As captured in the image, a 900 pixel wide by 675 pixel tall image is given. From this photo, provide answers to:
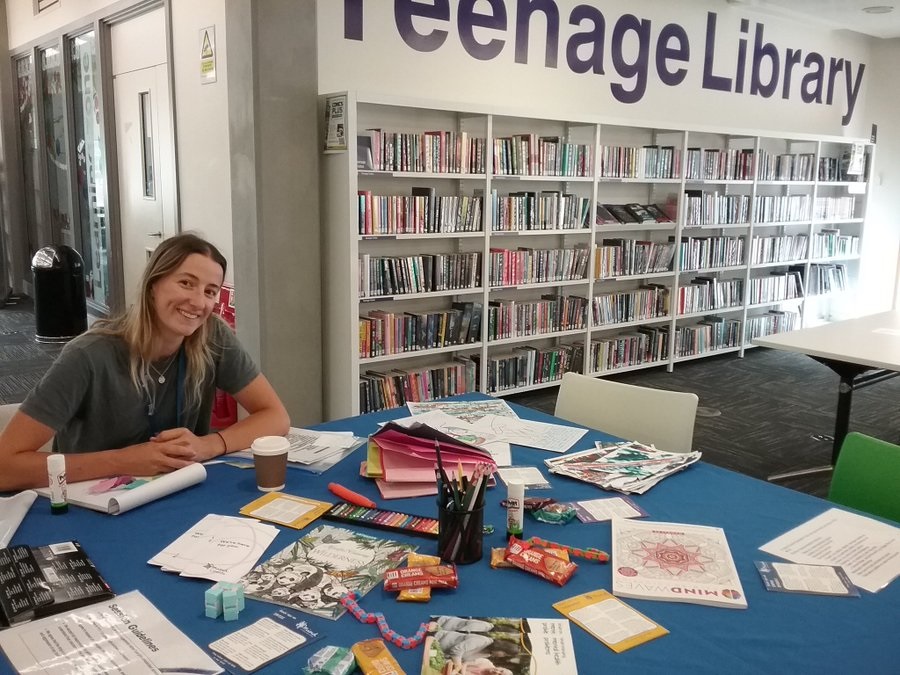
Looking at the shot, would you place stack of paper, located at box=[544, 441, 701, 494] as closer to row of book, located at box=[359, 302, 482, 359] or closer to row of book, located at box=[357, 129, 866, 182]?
row of book, located at box=[359, 302, 482, 359]

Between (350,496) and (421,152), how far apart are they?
3067 millimetres

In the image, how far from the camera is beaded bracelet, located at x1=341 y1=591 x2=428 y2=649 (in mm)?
1102

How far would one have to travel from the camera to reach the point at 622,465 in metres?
1.84

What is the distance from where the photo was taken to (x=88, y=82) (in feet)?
19.8

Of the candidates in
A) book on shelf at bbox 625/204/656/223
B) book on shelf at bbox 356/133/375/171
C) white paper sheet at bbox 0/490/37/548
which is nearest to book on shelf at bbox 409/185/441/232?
book on shelf at bbox 356/133/375/171

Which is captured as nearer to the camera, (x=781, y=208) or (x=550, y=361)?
(x=550, y=361)

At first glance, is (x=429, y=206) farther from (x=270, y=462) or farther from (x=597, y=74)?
(x=270, y=462)

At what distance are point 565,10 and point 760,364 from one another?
3.44 m

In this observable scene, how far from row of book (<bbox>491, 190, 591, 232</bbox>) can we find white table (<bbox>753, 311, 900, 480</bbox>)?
6.16 feet

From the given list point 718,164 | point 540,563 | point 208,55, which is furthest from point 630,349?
point 540,563

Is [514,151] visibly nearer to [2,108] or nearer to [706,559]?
[706,559]

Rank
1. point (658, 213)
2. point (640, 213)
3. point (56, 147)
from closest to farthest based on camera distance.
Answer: point (640, 213)
point (658, 213)
point (56, 147)

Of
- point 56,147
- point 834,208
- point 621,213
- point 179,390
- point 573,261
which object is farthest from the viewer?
point 834,208

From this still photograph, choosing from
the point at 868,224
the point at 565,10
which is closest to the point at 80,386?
the point at 565,10
